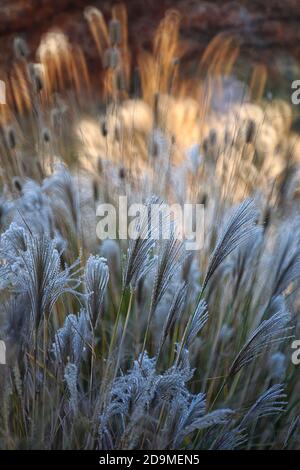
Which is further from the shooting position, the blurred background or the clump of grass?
the blurred background

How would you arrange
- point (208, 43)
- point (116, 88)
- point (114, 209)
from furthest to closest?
point (208, 43) → point (116, 88) → point (114, 209)

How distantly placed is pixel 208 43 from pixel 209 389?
9.61 feet

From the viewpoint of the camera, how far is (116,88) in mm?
2404

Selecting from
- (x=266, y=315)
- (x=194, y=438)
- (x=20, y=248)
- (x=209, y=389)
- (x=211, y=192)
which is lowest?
(x=194, y=438)

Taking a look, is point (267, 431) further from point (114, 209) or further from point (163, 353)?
point (114, 209)

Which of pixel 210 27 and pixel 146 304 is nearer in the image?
pixel 146 304

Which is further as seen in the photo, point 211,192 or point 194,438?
point 211,192

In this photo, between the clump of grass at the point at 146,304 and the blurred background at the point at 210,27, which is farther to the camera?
the blurred background at the point at 210,27

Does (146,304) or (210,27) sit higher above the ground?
(210,27)

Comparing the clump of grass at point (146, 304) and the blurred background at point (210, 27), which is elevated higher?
the blurred background at point (210, 27)

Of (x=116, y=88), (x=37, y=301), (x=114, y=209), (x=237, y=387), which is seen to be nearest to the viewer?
(x=37, y=301)

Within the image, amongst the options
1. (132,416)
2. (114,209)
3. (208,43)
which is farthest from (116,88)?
(208,43)

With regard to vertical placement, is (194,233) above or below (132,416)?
above

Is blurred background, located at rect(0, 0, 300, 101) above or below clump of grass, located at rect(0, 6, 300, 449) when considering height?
above
